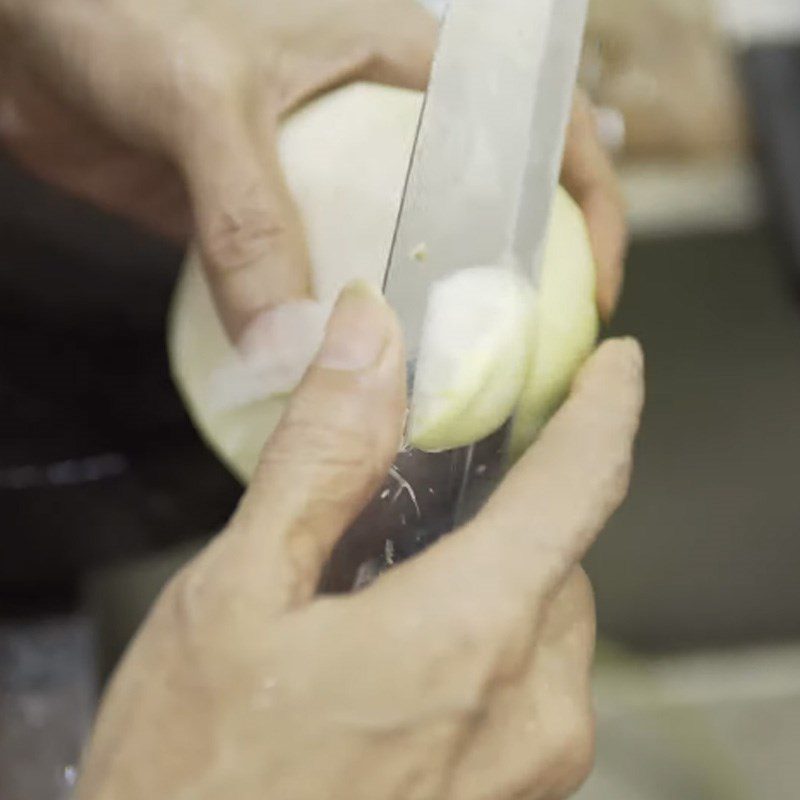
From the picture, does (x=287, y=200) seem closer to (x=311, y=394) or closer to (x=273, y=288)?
(x=273, y=288)

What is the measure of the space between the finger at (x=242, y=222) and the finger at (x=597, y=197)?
15 centimetres

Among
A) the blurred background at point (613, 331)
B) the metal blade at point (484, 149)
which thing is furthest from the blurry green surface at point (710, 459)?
the metal blade at point (484, 149)

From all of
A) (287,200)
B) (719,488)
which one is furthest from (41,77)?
(719,488)

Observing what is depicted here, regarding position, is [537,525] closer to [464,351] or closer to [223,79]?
[464,351]

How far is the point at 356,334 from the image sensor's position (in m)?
0.35

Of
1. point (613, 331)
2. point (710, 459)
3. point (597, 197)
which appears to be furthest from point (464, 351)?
point (710, 459)

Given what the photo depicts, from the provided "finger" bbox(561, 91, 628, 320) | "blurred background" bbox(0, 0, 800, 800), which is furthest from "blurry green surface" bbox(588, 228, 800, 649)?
"finger" bbox(561, 91, 628, 320)

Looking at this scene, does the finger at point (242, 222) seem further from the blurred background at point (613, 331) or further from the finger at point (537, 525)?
the blurred background at point (613, 331)

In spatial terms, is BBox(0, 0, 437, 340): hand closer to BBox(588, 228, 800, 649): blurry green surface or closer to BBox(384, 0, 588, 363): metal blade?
BBox(384, 0, 588, 363): metal blade

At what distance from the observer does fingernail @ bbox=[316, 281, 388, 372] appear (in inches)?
13.8

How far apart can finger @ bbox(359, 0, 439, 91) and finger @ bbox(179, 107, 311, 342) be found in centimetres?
8

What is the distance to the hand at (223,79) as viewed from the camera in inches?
18.0

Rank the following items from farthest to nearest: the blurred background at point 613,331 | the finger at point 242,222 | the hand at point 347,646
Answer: the blurred background at point 613,331
the finger at point 242,222
the hand at point 347,646

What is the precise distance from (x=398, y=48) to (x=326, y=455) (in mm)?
275
